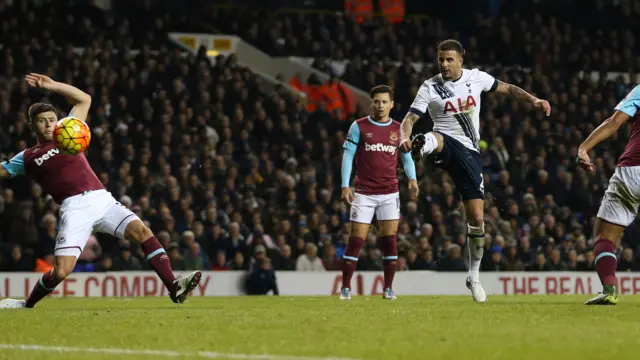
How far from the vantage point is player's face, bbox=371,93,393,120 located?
1482 cm

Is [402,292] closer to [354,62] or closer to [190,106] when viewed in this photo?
[190,106]

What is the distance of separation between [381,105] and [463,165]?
2314 millimetres

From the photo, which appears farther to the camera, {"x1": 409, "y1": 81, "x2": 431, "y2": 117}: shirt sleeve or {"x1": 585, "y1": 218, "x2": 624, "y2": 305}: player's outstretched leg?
{"x1": 409, "y1": 81, "x2": 431, "y2": 117}: shirt sleeve

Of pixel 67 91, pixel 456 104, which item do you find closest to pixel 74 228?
pixel 67 91

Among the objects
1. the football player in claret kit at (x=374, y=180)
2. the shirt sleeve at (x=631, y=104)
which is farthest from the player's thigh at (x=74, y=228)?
the shirt sleeve at (x=631, y=104)

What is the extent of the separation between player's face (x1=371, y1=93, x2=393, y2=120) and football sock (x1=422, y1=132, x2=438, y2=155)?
2318mm

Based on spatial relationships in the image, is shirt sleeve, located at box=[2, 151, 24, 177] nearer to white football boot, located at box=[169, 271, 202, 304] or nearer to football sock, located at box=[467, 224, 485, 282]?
white football boot, located at box=[169, 271, 202, 304]

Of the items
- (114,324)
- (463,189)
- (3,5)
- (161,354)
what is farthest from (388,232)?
(3,5)

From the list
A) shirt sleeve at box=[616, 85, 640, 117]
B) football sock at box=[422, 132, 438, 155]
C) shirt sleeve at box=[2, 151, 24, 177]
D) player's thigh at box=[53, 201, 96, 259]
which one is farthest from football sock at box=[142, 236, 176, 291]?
shirt sleeve at box=[616, 85, 640, 117]

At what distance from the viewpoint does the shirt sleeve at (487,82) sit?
42.6ft

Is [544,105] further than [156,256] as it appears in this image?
Yes

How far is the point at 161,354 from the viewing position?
7.07 metres

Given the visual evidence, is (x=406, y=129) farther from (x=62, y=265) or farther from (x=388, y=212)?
(x=62, y=265)

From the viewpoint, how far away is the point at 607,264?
1108 centimetres
